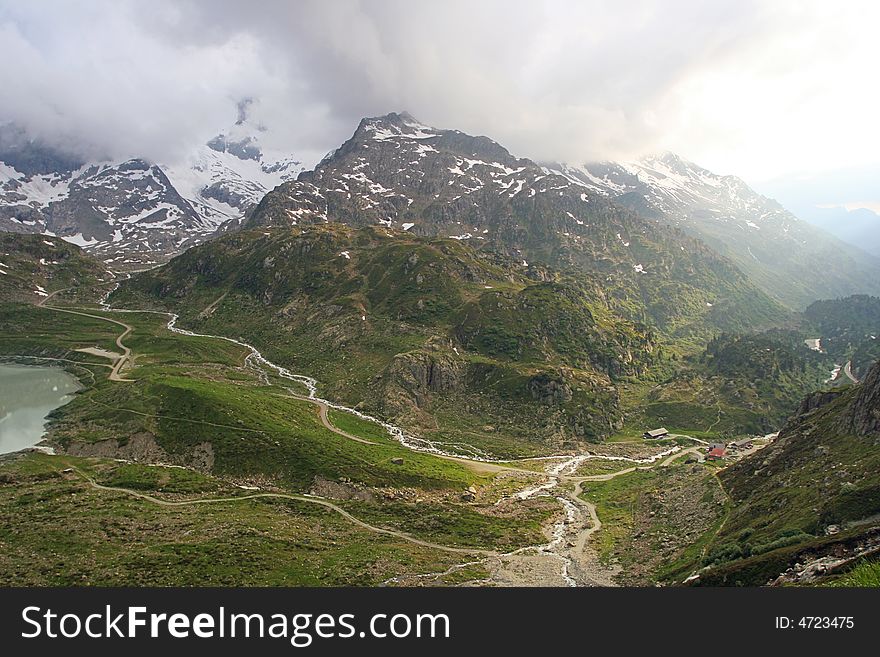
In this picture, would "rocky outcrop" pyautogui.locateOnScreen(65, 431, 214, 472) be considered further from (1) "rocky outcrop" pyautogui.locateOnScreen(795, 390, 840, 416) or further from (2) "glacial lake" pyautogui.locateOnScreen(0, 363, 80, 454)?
(1) "rocky outcrop" pyautogui.locateOnScreen(795, 390, 840, 416)

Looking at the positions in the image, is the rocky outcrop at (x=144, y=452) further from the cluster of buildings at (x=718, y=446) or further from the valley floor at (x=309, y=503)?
the cluster of buildings at (x=718, y=446)

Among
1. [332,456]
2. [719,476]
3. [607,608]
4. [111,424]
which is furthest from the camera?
[111,424]

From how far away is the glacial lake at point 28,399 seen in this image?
365ft

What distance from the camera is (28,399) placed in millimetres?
141125

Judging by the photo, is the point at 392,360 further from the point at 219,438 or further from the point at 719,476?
the point at 719,476

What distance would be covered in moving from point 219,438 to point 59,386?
86.9m

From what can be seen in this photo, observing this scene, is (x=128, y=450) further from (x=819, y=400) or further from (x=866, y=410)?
(x=819, y=400)

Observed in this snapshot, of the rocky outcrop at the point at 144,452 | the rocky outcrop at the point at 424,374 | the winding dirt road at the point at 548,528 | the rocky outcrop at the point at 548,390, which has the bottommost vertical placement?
the winding dirt road at the point at 548,528

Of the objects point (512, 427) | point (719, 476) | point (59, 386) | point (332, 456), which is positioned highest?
point (59, 386)

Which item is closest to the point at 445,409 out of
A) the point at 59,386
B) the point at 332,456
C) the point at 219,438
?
the point at 332,456

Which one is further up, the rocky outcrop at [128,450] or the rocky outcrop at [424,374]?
the rocky outcrop at [424,374]

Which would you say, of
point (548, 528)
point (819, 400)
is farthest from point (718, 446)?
point (548, 528)

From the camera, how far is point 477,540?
73938 millimetres

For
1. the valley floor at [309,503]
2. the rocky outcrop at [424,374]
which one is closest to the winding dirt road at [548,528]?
the valley floor at [309,503]
